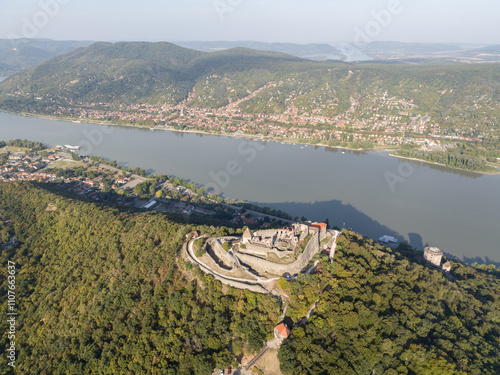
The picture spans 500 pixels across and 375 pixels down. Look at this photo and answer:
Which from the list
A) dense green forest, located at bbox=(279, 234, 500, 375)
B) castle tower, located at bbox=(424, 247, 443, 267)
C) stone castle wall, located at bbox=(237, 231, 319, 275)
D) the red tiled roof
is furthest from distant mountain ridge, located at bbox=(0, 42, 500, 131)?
the red tiled roof

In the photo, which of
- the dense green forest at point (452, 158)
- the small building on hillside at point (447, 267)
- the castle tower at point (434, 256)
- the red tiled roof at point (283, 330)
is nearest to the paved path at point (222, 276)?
the red tiled roof at point (283, 330)

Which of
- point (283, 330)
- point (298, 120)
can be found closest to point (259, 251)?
point (283, 330)

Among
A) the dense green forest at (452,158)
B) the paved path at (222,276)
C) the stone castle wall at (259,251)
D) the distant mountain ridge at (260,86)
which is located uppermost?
the distant mountain ridge at (260,86)

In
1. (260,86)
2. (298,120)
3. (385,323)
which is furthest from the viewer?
(260,86)

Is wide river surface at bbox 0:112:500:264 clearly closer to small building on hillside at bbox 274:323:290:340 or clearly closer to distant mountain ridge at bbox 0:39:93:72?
small building on hillside at bbox 274:323:290:340

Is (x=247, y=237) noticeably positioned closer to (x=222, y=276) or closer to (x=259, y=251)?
(x=259, y=251)

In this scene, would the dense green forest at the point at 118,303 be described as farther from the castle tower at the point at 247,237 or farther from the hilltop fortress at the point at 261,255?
the castle tower at the point at 247,237

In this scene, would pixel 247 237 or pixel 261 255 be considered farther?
pixel 247 237
